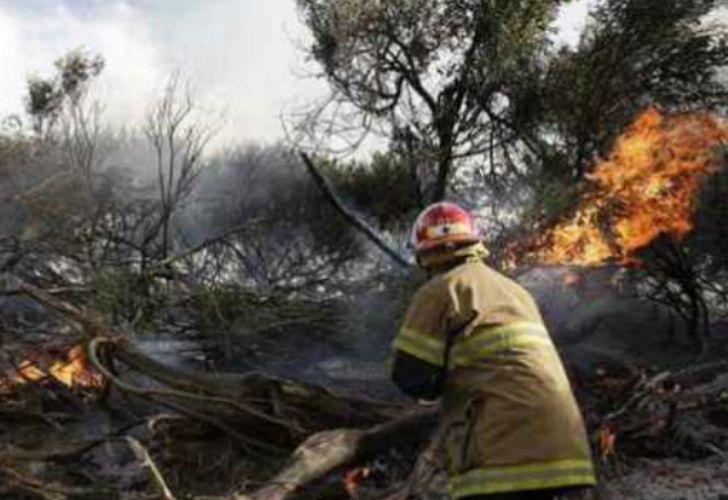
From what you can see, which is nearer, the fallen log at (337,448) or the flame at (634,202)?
the fallen log at (337,448)

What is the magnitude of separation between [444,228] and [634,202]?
200 inches

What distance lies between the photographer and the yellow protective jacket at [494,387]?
153 inches

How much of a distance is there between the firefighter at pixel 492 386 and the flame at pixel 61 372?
13.8 ft

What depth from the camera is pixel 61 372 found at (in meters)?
7.88

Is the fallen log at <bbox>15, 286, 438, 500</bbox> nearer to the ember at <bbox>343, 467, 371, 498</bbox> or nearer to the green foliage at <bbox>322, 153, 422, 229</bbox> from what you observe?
the ember at <bbox>343, 467, 371, 498</bbox>

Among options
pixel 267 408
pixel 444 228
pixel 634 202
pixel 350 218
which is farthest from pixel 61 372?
pixel 350 218

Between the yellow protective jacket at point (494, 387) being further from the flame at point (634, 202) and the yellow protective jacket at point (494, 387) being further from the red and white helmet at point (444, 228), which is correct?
the flame at point (634, 202)

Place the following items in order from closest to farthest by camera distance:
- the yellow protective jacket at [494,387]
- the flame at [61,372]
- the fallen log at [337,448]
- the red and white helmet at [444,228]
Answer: the yellow protective jacket at [494,387]
the red and white helmet at [444,228]
the fallen log at [337,448]
the flame at [61,372]

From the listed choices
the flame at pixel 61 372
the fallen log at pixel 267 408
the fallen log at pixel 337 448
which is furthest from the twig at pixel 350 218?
the fallen log at pixel 337 448

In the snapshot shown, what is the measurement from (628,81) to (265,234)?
6218mm

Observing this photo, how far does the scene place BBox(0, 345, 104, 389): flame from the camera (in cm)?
771

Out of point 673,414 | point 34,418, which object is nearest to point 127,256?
point 34,418

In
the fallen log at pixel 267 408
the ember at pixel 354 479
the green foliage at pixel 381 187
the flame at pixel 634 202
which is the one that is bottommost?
the ember at pixel 354 479

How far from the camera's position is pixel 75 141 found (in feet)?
56.7
